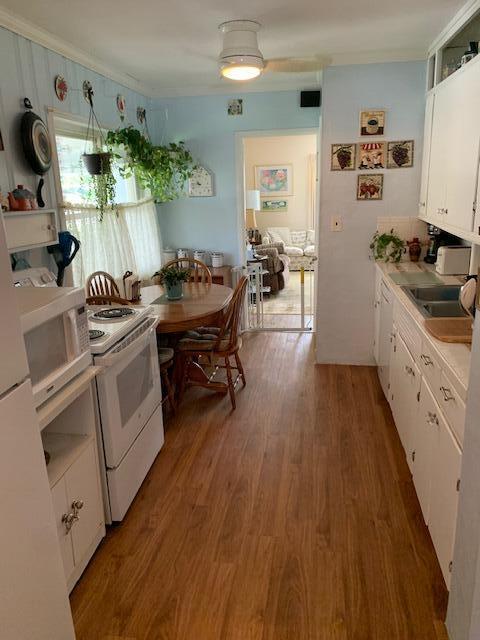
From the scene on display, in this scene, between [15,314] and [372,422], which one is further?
[372,422]

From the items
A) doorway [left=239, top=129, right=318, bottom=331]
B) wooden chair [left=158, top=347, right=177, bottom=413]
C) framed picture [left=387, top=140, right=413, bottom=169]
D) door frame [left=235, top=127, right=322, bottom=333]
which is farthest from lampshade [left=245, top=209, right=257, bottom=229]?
wooden chair [left=158, top=347, right=177, bottom=413]

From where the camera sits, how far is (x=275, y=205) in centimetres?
932

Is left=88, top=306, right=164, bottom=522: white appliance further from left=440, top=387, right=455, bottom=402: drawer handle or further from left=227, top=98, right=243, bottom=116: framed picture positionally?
left=227, top=98, right=243, bottom=116: framed picture

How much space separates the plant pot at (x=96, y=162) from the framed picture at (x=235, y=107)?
180cm

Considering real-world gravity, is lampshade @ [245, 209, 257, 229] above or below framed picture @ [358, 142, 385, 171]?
below

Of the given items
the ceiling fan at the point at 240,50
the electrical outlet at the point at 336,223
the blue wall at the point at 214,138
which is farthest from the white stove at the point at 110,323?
the blue wall at the point at 214,138

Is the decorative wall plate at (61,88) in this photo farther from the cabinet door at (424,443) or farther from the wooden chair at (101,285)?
the cabinet door at (424,443)

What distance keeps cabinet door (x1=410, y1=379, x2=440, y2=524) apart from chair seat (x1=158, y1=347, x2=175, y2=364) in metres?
1.68

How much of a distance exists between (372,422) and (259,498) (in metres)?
1.09

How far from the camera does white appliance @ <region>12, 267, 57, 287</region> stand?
2490 mm

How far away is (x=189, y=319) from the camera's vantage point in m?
3.05

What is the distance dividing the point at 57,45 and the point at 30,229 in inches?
50.2

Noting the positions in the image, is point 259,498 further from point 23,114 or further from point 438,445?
point 23,114

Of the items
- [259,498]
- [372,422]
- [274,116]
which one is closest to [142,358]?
[259,498]
